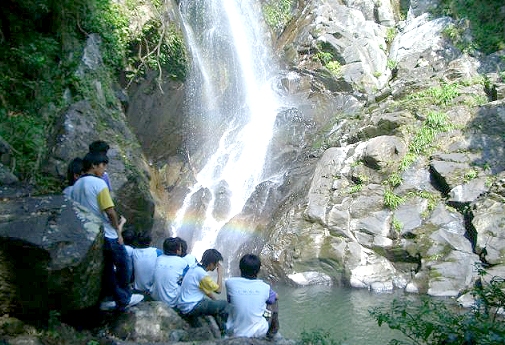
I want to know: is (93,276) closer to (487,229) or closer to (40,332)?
(40,332)

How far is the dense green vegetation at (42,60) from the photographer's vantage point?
8.07m

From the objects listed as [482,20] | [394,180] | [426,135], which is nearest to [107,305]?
[394,180]

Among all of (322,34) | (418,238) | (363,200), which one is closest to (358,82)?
(322,34)

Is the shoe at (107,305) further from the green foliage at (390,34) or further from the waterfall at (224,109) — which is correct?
the green foliage at (390,34)

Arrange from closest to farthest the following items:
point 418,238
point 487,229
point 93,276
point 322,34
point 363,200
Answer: point 93,276 < point 487,229 < point 418,238 < point 363,200 < point 322,34

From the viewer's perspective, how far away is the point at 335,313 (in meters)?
10.5

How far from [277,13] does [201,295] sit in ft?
65.9

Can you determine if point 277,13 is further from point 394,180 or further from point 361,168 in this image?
point 394,180

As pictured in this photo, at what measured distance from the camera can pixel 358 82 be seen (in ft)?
64.7

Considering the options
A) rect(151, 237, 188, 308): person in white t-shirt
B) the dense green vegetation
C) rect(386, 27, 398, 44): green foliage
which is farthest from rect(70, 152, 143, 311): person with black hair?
rect(386, 27, 398, 44): green foliage

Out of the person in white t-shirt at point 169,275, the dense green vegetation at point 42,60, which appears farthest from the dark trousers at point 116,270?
the dense green vegetation at point 42,60

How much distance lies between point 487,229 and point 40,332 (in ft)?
34.5

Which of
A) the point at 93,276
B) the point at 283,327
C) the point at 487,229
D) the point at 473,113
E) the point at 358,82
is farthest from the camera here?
the point at 358,82

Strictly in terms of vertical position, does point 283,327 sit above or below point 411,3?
below
